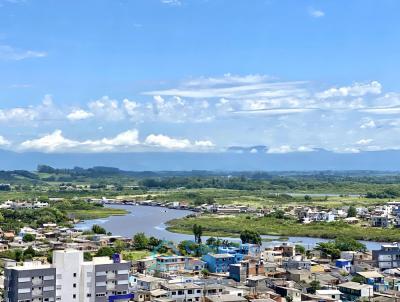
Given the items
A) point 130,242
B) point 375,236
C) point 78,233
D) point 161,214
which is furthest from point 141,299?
point 161,214

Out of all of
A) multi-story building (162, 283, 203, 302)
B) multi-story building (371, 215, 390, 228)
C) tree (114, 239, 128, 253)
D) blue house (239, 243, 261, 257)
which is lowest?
multi-story building (162, 283, 203, 302)

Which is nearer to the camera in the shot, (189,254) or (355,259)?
(355,259)

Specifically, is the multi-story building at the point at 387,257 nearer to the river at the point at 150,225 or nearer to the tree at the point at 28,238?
the river at the point at 150,225

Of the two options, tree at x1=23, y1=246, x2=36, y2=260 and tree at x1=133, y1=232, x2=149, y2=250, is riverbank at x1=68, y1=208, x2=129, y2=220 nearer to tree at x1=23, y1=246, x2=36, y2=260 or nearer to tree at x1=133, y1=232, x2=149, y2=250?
tree at x1=133, y1=232, x2=149, y2=250

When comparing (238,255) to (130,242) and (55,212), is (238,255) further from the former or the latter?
(55,212)

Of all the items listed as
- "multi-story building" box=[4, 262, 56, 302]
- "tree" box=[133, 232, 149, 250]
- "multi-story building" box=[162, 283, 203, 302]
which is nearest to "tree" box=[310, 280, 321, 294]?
"multi-story building" box=[162, 283, 203, 302]

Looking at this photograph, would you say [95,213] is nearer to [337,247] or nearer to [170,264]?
[337,247]
